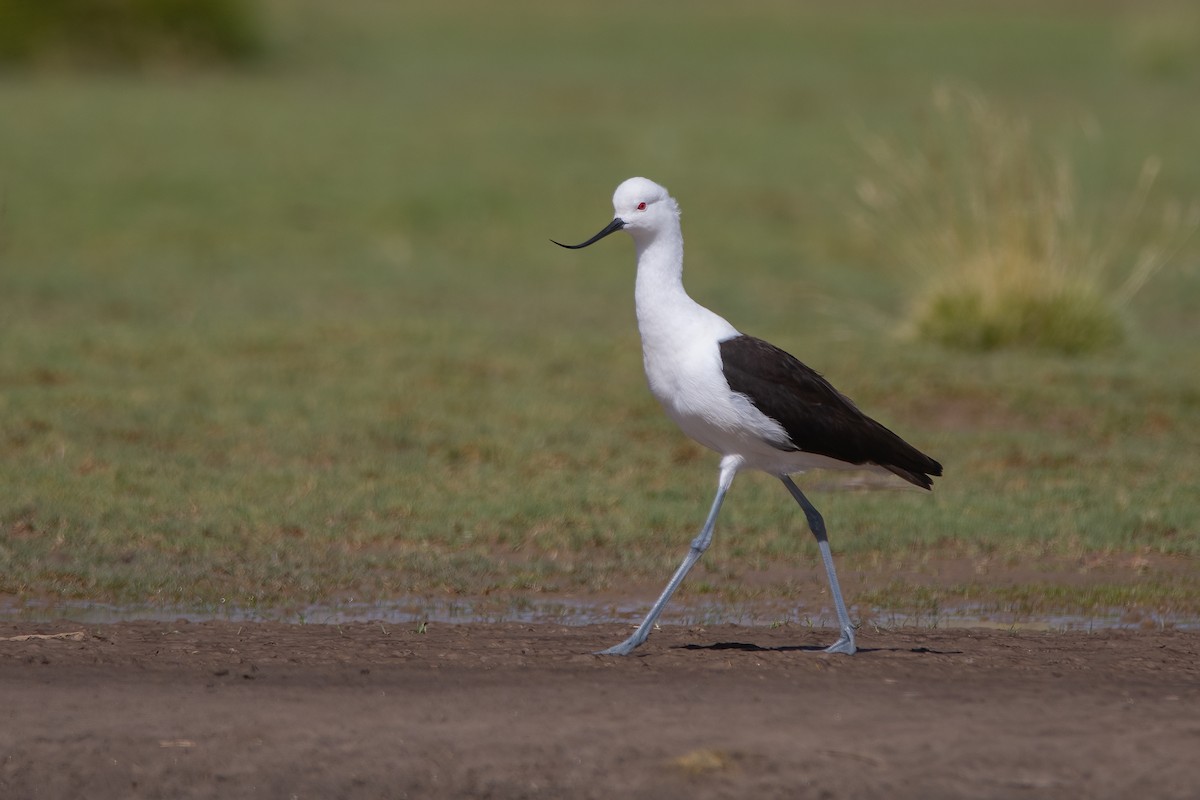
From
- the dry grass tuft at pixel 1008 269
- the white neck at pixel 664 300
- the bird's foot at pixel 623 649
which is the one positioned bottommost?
the bird's foot at pixel 623 649

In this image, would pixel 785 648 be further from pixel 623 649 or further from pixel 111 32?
pixel 111 32

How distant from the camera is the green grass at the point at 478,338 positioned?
8227 millimetres

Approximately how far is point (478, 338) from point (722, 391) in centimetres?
667

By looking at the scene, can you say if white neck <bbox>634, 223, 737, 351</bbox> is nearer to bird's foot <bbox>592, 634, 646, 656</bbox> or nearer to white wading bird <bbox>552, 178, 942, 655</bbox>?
white wading bird <bbox>552, 178, 942, 655</bbox>

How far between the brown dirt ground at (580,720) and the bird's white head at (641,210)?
4.51 feet

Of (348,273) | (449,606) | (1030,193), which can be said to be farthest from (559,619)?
(348,273)

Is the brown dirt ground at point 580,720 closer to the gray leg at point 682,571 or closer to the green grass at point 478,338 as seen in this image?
the gray leg at point 682,571

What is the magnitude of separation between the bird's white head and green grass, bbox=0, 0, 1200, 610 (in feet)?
5.88

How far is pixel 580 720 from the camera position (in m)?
5.39

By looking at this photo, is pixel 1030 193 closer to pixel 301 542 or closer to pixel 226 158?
pixel 301 542

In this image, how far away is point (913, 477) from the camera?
6.57 meters

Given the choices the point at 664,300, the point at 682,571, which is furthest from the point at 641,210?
the point at 682,571

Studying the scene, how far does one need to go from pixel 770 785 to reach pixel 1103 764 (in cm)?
91

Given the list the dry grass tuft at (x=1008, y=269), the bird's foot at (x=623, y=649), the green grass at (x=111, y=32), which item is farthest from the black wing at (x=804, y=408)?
the green grass at (x=111, y=32)
